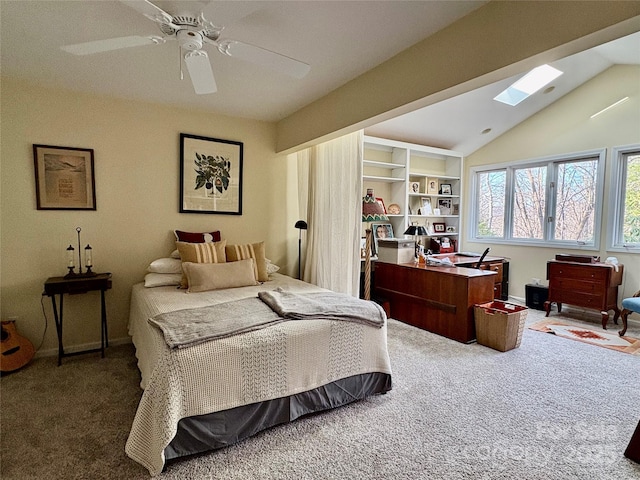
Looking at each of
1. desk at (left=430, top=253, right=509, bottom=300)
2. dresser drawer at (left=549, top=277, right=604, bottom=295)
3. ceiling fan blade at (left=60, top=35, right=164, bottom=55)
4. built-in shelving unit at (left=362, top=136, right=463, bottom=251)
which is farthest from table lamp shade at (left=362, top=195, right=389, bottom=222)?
dresser drawer at (left=549, top=277, right=604, bottom=295)

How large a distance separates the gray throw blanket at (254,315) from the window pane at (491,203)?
4.07 m

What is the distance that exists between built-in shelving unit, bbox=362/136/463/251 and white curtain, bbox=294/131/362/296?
1.04 metres

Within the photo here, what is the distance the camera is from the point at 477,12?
6.06ft

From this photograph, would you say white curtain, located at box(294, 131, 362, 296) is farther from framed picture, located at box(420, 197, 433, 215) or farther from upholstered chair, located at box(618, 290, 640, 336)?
upholstered chair, located at box(618, 290, 640, 336)

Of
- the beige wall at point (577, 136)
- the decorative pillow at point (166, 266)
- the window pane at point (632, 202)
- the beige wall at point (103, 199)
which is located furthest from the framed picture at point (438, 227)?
the decorative pillow at point (166, 266)

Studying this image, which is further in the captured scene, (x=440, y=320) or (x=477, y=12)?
(x=440, y=320)

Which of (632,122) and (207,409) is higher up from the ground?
(632,122)

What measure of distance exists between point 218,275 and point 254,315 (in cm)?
97

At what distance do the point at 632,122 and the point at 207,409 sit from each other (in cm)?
538

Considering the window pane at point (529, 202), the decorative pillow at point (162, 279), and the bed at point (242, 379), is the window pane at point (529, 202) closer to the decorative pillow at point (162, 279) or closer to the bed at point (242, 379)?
the bed at point (242, 379)

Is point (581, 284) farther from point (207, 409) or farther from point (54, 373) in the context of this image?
point (54, 373)

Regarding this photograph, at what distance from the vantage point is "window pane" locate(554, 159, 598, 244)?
4395 mm

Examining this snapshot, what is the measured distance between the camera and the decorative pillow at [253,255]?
130 inches

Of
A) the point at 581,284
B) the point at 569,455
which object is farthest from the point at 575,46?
the point at 581,284
